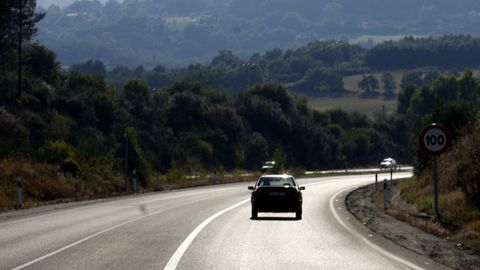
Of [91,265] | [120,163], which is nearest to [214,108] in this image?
[120,163]

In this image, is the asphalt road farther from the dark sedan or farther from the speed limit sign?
the speed limit sign

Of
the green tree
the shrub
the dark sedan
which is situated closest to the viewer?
the dark sedan

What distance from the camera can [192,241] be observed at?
1923 centimetres

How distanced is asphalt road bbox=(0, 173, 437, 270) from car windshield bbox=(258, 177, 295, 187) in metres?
1.05

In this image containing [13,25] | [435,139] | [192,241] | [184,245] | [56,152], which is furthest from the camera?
[13,25]

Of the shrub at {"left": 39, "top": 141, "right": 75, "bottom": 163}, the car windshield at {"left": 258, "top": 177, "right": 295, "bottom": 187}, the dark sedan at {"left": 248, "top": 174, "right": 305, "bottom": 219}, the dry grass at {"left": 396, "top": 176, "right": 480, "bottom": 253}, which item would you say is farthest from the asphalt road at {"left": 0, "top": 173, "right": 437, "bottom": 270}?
the shrub at {"left": 39, "top": 141, "right": 75, "bottom": 163}

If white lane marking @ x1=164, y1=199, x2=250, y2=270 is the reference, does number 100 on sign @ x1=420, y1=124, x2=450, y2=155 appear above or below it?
above

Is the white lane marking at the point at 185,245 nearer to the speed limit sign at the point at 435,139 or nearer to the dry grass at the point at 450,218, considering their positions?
the dry grass at the point at 450,218

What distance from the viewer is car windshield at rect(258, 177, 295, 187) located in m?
28.5

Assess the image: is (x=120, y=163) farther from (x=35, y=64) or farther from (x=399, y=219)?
(x=35, y=64)

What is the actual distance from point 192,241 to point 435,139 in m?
7.62

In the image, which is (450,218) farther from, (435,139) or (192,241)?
(192,241)

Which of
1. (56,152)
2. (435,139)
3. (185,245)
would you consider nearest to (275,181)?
(435,139)

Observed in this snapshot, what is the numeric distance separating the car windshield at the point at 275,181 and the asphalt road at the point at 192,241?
1.05 meters
